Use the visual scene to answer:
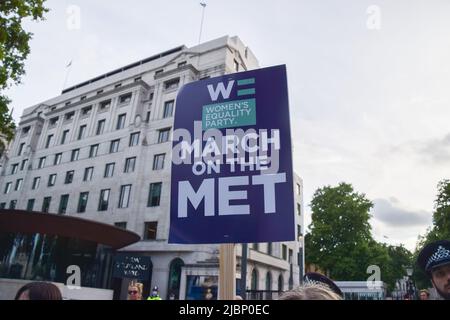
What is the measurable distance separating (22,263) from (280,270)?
80.0 ft

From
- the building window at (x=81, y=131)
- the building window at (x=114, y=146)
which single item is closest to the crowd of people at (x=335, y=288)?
the building window at (x=114, y=146)

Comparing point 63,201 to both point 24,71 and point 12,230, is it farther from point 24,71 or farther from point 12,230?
point 24,71

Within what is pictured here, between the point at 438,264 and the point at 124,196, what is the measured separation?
30.0 metres

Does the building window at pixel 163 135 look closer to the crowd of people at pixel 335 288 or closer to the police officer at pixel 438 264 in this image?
the crowd of people at pixel 335 288

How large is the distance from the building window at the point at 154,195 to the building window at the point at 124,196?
8.10ft

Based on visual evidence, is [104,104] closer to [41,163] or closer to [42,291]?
[41,163]

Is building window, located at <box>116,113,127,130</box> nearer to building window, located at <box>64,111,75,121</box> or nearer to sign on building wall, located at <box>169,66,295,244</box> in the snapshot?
building window, located at <box>64,111,75,121</box>

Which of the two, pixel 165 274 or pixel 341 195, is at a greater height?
pixel 341 195

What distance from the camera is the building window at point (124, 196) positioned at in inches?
1180

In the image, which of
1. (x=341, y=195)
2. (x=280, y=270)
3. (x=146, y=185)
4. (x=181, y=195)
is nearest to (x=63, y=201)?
(x=146, y=185)

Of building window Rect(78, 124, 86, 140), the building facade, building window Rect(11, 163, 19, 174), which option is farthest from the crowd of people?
building window Rect(11, 163, 19, 174)

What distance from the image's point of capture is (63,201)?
3484 cm
